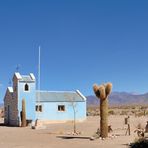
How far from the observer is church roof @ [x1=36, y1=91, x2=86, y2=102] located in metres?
52.2

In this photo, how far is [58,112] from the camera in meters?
52.9

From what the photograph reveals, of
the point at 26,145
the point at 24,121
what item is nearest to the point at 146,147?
the point at 26,145

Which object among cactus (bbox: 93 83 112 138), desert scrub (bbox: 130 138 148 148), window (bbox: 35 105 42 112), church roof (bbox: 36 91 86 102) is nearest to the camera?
desert scrub (bbox: 130 138 148 148)

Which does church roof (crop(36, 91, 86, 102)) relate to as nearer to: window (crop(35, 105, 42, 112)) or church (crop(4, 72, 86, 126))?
church (crop(4, 72, 86, 126))

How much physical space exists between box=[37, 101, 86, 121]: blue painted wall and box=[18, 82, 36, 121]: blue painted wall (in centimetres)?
249

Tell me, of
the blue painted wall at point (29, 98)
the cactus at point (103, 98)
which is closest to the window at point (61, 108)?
the blue painted wall at point (29, 98)

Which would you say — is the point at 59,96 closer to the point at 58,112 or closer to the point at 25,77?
the point at 58,112

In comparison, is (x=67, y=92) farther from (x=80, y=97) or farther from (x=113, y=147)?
(x=113, y=147)

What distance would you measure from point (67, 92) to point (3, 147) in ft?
101

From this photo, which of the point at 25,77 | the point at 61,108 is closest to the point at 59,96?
the point at 61,108

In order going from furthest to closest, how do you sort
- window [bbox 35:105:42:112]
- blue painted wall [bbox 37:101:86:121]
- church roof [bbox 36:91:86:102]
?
church roof [bbox 36:91:86:102], blue painted wall [bbox 37:101:86:121], window [bbox 35:105:42:112]

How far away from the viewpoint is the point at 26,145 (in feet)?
86.1

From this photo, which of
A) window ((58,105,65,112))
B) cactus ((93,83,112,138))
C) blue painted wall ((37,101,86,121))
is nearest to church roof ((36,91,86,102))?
blue painted wall ((37,101,86,121))

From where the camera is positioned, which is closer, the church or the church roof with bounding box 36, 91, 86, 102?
the church
